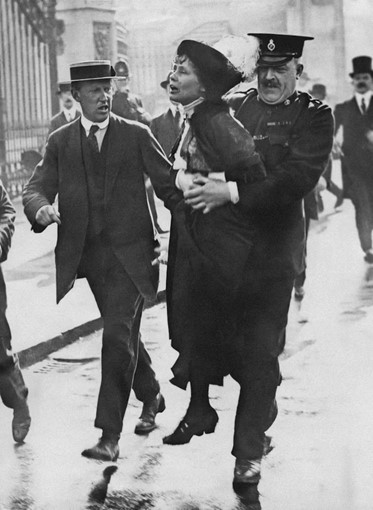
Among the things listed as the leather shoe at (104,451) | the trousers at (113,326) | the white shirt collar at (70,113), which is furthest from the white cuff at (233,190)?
the white shirt collar at (70,113)

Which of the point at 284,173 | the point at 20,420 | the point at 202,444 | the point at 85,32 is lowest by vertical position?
the point at 202,444

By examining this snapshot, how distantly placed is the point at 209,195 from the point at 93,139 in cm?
92

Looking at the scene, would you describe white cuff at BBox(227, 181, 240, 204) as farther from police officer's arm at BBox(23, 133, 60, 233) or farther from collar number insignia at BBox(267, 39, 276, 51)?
police officer's arm at BBox(23, 133, 60, 233)

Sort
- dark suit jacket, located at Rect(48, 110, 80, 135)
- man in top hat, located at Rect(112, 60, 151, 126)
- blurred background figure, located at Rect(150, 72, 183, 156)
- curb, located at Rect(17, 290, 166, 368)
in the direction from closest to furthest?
curb, located at Rect(17, 290, 166, 368) < blurred background figure, located at Rect(150, 72, 183, 156) < dark suit jacket, located at Rect(48, 110, 80, 135) < man in top hat, located at Rect(112, 60, 151, 126)

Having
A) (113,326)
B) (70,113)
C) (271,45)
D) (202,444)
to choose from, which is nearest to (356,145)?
(70,113)

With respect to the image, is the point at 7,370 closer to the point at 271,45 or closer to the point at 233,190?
the point at 233,190

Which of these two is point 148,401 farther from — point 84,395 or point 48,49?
point 48,49

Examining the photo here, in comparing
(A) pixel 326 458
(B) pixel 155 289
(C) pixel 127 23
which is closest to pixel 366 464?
(A) pixel 326 458

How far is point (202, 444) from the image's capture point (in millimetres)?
6098

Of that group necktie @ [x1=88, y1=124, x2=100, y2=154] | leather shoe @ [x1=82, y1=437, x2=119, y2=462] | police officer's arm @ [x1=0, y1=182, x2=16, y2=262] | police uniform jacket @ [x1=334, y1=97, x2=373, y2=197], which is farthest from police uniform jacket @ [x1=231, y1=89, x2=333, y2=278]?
police uniform jacket @ [x1=334, y1=97, x2=373, y2=197]

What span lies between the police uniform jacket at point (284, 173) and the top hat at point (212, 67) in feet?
0.84

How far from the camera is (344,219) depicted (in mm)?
17531

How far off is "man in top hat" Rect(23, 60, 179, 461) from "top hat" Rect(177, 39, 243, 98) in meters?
0.64

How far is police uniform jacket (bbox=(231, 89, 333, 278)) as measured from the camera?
17.2 feet
